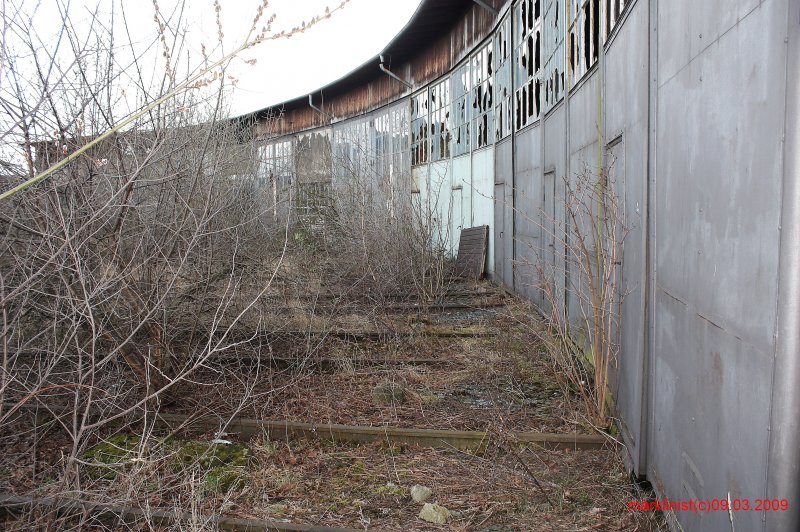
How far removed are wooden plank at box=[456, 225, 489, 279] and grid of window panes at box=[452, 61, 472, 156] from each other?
87.5 inches

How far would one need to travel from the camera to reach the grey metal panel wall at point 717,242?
2.17 m

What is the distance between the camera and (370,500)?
178 inches

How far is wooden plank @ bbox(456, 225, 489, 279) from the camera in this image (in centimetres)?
1623

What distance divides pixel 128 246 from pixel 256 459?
7.35 feet

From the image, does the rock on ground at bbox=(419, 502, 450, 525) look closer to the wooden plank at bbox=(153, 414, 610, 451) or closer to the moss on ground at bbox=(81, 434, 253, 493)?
the wooden plank at bbox=(153, 414, 610, 451)

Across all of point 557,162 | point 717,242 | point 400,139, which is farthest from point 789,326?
point 400,139

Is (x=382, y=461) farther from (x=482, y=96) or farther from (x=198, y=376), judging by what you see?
(x=482, y=96)

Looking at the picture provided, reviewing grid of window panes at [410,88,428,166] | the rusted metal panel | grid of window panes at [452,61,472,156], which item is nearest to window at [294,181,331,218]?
the rusted metal panel

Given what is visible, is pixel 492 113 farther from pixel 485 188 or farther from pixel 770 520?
pixel 770 520

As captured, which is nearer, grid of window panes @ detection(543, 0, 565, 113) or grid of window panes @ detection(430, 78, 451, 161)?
grid of window panes @ detection(543, 0, 565, 113)

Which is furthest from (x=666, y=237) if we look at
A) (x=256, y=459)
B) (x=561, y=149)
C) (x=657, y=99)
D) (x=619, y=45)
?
(x=561, y=149)

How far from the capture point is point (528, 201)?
37.8ft

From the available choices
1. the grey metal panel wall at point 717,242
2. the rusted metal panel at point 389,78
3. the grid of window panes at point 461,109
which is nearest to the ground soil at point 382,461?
the grey metal panel wall at point 717,242

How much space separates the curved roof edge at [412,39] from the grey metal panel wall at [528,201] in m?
6.47
